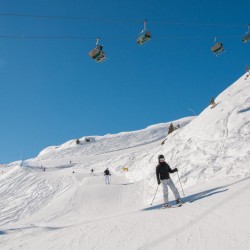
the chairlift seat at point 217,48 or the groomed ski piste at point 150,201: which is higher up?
the chairlift seat at point 217,48

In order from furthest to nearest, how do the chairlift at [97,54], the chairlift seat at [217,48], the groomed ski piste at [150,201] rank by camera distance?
the chairlift seat at [217,48] → the chairlift at [97,54] → the groomed ski piste at [150,201]

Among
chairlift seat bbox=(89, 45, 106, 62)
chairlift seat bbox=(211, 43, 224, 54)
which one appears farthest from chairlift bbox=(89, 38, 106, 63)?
chairlift seat bbox=(211, 43, 224, 54)

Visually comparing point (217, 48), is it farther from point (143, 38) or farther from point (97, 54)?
point (97, 54)

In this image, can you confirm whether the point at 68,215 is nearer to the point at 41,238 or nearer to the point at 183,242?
the point at 41,238

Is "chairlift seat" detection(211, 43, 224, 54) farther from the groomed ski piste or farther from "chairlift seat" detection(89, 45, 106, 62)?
"chairlift seat" detection(89, 45, 106, 62)

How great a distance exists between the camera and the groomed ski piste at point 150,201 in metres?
8.22

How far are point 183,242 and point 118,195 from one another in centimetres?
2141

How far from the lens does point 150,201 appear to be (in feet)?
78.1

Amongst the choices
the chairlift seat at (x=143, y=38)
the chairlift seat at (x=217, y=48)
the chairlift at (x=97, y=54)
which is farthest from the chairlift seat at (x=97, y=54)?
the chairlift seat at (x=217, y=48)

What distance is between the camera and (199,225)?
341 inches

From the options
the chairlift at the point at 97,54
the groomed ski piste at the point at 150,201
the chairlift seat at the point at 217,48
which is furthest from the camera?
the chairlift seat at the point at 217,48

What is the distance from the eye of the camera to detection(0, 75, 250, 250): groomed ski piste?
8219mm

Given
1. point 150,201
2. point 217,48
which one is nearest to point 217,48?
point 217,48

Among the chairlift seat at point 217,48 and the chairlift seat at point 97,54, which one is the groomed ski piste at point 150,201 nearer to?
the chairlift seat at point 217,48
